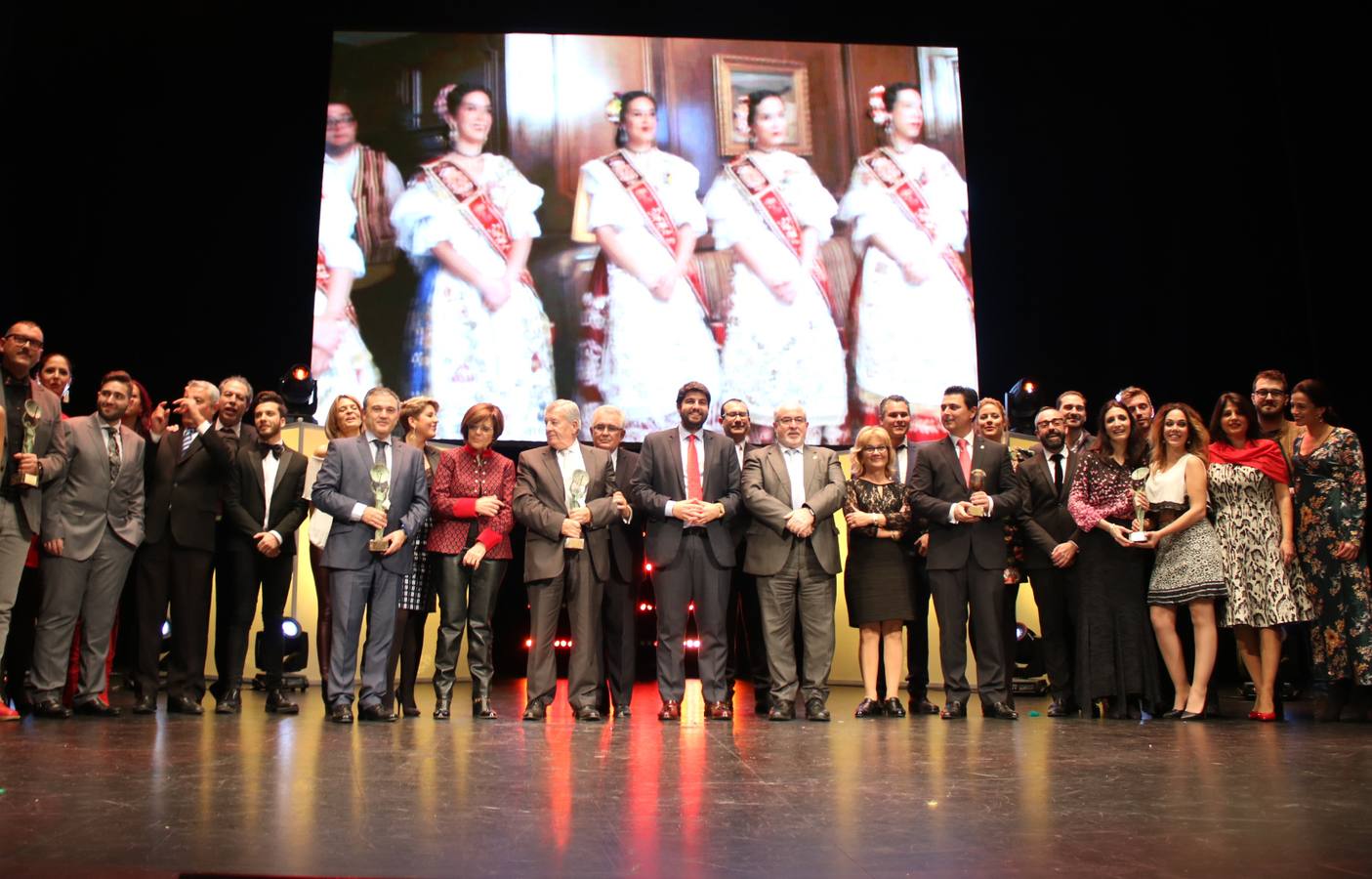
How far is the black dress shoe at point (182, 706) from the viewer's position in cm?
464

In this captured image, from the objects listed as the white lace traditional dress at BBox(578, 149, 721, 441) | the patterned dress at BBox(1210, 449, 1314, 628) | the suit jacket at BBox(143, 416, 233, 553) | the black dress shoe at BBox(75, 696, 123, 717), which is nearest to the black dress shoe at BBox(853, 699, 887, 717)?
the patterned dress at BBox(1210, 449, 1314, 628)

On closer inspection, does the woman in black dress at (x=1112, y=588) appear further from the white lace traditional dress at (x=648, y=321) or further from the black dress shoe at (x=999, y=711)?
the white lace traditional dress at (x=648, y=321)

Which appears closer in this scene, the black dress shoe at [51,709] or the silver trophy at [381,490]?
the black dress shoe at [51,709]

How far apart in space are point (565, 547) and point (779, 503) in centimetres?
94

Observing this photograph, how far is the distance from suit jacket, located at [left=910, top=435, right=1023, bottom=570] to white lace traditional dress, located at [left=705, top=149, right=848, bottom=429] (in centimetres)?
221

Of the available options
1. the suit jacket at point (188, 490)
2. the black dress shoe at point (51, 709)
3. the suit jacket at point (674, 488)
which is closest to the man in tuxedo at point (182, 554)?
the suit jacket at point (188, 490)

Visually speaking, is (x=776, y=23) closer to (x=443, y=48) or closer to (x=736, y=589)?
(x=443, y=48)

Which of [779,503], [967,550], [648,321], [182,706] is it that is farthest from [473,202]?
[967,550]

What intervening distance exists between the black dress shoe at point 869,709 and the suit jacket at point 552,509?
1252 millimetres

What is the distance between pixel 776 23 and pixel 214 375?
15.6ft

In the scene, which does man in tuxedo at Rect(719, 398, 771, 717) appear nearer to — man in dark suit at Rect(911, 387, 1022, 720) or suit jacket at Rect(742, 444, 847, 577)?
suit jacket at Rect(742, 444, 847, 577)

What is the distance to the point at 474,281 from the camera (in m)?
7.31

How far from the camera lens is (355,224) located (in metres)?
7.36

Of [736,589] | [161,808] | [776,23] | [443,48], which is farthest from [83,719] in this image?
[776,23]
